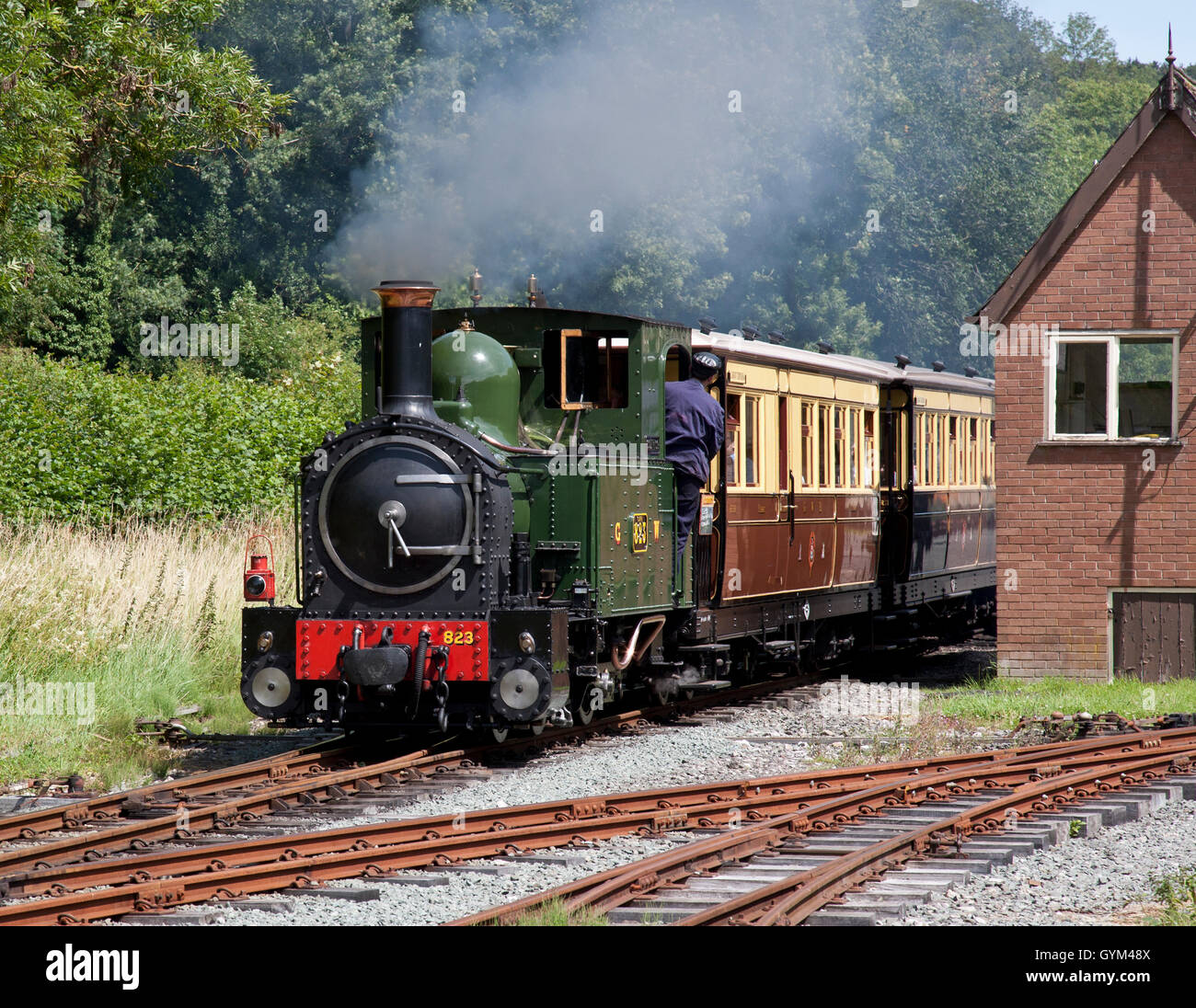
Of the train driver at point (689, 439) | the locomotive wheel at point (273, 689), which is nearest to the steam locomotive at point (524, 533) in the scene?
the locomotive wheel at point (273, 689)

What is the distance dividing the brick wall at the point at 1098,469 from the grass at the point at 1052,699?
0.39 meters

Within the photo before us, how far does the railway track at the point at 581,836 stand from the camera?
250 inches

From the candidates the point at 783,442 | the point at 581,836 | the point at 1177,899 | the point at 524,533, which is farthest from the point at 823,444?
the point at 1177,899

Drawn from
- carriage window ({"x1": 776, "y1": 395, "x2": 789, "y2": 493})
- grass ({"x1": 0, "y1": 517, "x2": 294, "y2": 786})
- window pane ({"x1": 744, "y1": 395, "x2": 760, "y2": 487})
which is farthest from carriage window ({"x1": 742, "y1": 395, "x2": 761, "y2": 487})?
grass ({"x1": 0, "y1": 517, "x2": 294, "y2": 786})

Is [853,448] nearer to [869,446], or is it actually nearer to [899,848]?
[869,446]

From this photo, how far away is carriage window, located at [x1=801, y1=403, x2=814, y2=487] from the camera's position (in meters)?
14.2

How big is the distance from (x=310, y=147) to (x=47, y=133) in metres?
17.5

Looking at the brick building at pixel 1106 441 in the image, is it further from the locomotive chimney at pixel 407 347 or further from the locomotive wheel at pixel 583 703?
the locomotive chimney at pixel 407 347

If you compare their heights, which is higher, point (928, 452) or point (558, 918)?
→ point (928, 452)

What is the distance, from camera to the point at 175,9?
55.8 ft

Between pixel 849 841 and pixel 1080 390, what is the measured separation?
8421 mm

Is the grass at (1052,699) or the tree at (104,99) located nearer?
the grass at (1052,699)

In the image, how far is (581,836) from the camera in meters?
7.75

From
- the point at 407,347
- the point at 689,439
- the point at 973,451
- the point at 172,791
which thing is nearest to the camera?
the point at 172,791
